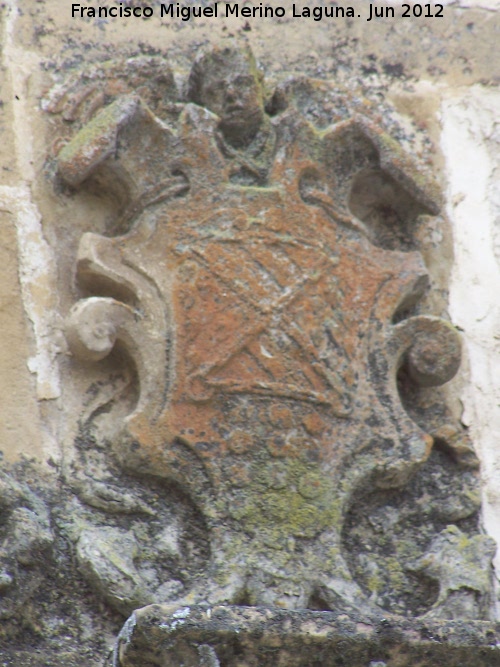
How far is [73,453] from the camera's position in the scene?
229 cm

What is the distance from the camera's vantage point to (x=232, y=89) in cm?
250

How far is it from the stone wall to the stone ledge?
19 cm

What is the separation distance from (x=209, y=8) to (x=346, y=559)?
3.98 feet

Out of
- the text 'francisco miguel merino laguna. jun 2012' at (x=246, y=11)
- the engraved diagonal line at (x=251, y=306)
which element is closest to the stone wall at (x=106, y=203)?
the text 'francisco miguel merino laguna. jun 2012' at (x=246, y=11)

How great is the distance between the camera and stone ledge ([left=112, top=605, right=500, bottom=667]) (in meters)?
1.98

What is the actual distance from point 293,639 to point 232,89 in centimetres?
107

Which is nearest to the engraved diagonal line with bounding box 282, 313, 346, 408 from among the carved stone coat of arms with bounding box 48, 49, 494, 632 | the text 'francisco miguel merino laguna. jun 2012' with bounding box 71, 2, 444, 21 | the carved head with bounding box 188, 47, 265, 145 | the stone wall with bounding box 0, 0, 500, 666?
the carved stone coat of arms with bounding box 48, 49, 494, 632

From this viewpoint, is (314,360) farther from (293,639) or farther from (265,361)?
(293,639)

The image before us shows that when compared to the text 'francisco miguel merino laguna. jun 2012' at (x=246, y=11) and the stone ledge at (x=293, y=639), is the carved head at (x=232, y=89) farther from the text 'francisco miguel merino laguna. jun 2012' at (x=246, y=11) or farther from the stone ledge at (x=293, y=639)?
the stone ledge at (x=293, y=639)

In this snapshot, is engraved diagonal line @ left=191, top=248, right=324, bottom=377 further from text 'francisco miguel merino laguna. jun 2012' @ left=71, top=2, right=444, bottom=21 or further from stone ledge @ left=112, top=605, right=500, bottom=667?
text 'francisco miguel merino laguna. jun 2012' @ left=71, top=2, right=444, bottom=21

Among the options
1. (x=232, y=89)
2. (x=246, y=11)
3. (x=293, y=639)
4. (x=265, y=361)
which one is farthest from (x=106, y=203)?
(x=293, y=639)

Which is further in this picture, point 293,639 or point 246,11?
point 246,11

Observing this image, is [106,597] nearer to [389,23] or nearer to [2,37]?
[2,37]

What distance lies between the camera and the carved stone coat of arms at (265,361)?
2238mm
